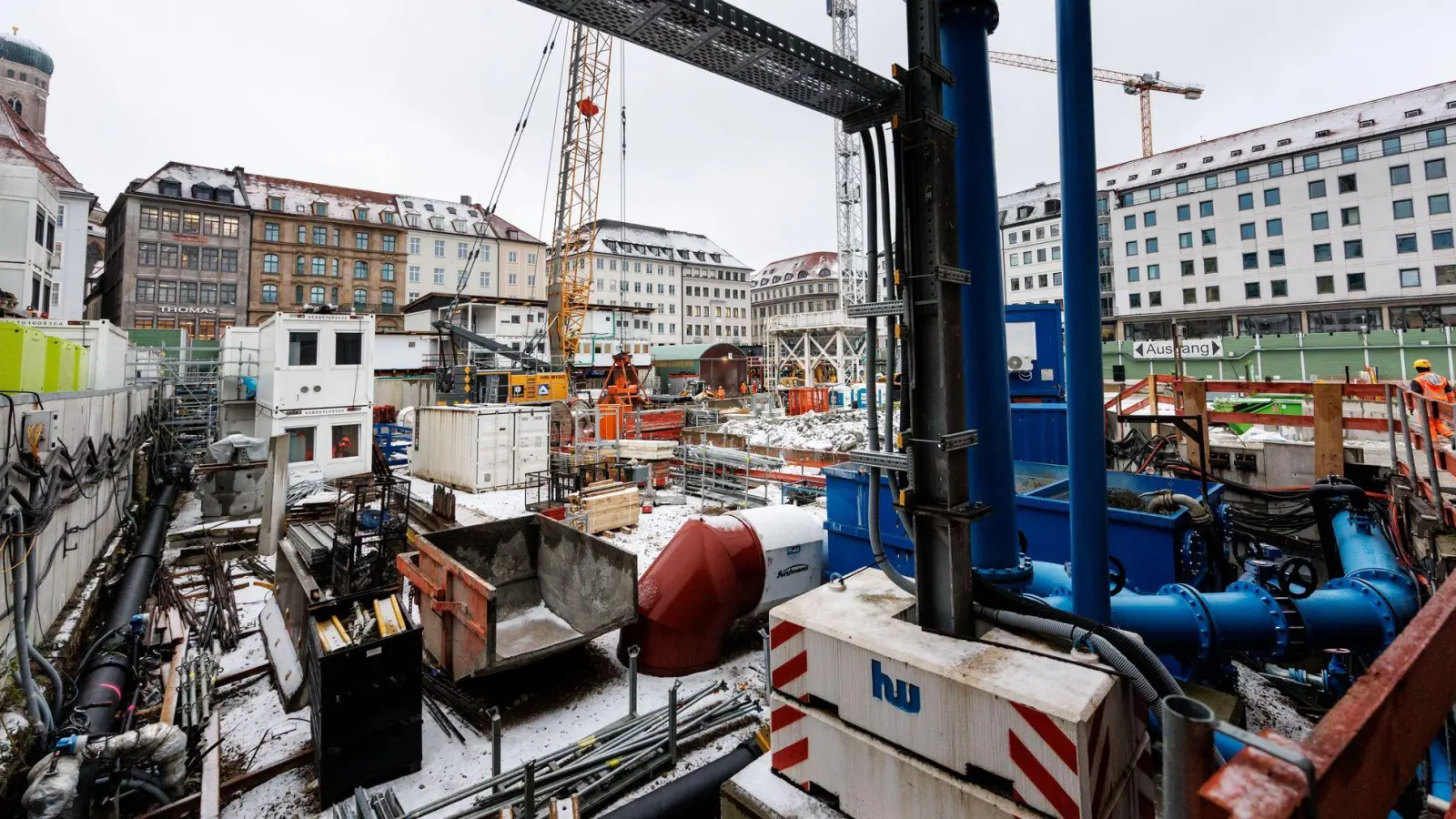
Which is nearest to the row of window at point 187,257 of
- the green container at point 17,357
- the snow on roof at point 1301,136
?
the green container at point 17,357

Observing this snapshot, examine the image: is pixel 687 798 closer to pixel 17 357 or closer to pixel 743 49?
pixel 743 49

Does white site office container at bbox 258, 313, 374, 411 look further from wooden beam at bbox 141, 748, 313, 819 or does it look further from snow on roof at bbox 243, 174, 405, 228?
snow on roof at bbox 243, 174, 405, 228

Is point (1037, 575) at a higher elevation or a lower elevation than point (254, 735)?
higher

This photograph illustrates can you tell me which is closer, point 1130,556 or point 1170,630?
point 1170,630

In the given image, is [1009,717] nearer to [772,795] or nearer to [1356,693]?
[1356,693]

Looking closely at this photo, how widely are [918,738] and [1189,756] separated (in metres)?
1.41

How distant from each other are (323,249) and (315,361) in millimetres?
44575

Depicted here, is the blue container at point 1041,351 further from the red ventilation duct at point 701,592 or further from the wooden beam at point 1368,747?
the wooden beam at point 1368,747

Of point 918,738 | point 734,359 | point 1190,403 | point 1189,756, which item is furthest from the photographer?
point 734,359

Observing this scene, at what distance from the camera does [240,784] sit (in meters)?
5.00

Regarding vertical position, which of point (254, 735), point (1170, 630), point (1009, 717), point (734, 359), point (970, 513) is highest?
point (734, 359)

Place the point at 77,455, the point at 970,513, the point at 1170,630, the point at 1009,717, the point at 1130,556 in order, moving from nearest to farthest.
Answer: the point at 1009,717 → the point at 970,513 → the point at 1170,630 → the point at 1130,556 → the point at 77,455

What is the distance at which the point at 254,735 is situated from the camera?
5758 millimetres

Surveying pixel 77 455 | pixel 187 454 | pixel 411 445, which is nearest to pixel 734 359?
pixel 411 445
